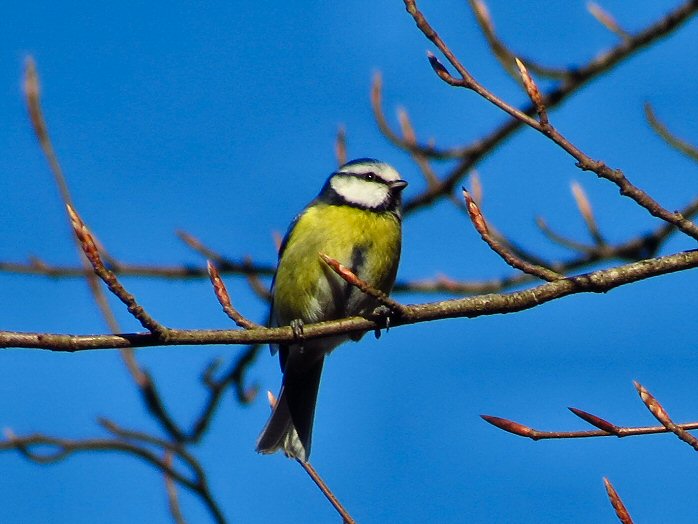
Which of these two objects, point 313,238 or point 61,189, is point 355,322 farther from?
point 313,238

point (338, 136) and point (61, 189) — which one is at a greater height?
point (338, 136)

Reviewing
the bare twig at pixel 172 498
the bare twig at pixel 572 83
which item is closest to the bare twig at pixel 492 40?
the bare twig at pixel 572 83

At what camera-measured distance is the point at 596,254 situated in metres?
4.21

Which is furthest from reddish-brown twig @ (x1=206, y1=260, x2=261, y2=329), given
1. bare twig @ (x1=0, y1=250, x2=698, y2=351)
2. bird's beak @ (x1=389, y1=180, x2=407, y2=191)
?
bird's beak @ (x1=389, y1=180, x2=407, y2=191)

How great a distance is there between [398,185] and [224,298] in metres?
2.01

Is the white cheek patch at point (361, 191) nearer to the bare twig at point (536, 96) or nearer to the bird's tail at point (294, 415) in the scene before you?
the bird's tail at point (294, 415)

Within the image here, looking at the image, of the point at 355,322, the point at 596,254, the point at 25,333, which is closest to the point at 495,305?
the point at 355,322

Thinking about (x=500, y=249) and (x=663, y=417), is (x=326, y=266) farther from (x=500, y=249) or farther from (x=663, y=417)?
(x=663, y=417)

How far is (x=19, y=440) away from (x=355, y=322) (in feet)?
4.07

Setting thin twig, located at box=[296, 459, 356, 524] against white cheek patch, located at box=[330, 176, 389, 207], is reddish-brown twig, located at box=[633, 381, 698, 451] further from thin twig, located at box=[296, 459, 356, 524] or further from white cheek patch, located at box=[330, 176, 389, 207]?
white cheek patch, located at box=[330, 176, 389, 207]

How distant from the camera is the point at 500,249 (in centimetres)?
256

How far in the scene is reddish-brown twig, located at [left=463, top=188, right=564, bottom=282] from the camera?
100 inches

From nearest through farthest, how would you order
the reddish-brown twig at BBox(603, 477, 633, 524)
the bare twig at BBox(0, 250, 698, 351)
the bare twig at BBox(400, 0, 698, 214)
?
the reddish-brown twig at BBox(603, 477, 633, 524), the bare twig at BBox(0, 250, 698, 351), the bare twig at BBox(400, 0, 698, 214)

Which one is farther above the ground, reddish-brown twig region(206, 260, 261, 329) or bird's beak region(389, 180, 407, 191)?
bird's beak region(389, 180, 407, 191)
